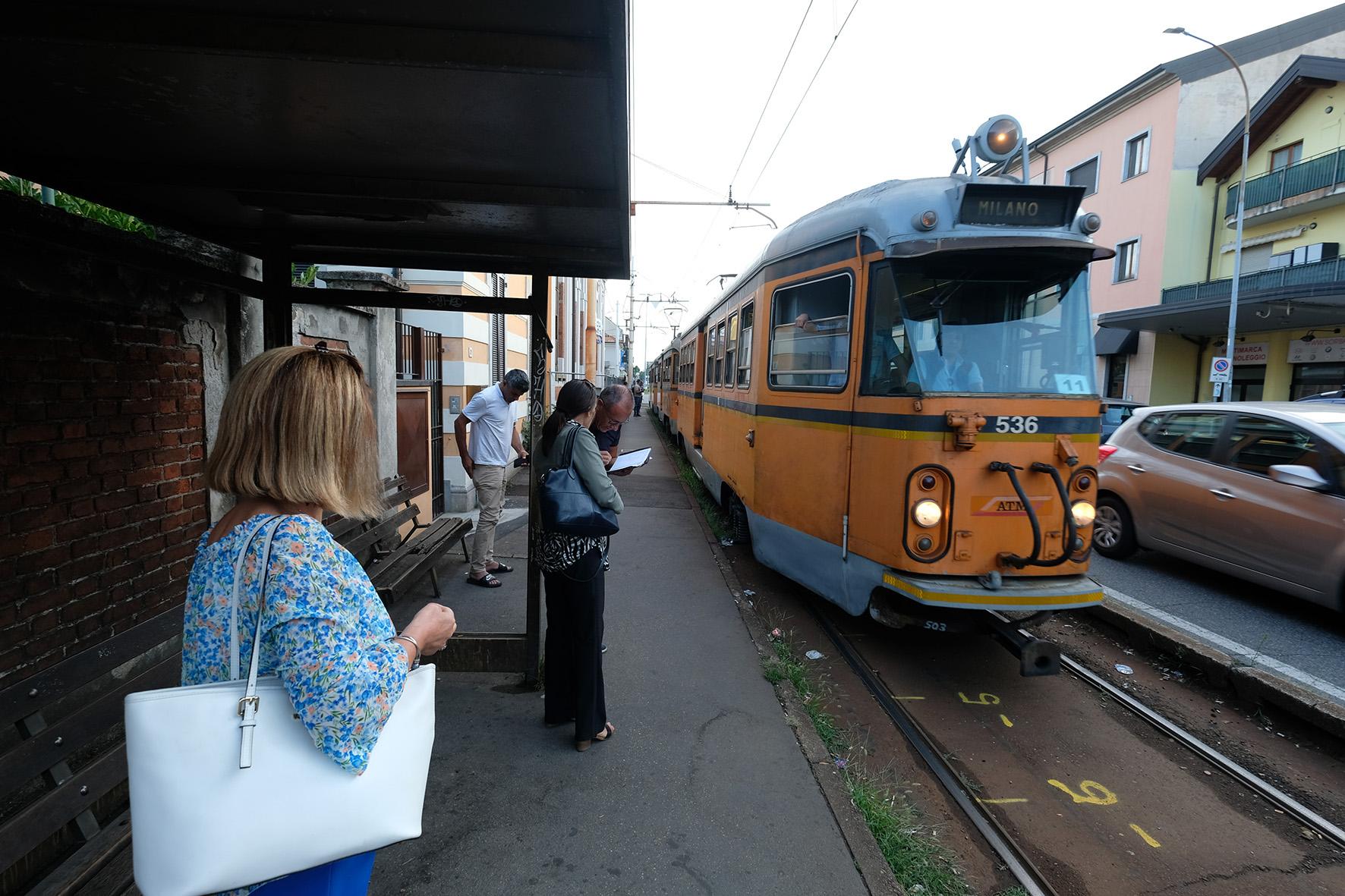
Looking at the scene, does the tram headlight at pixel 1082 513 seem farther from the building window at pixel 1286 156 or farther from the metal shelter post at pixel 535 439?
the building window at pixel 1286 156

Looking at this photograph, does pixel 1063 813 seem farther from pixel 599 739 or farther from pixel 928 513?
pixel 599 739

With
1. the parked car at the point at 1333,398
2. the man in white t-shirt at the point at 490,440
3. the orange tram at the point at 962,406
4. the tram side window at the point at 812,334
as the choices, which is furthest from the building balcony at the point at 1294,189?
the man in white t-shirt at the point at 490,440

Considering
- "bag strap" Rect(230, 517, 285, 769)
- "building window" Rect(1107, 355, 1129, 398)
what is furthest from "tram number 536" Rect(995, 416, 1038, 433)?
"building window" Rect(1107, 355, 1129, 398)

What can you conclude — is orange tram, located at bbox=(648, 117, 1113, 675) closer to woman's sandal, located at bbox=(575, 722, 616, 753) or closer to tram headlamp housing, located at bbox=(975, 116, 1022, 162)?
tram headlamp housing, located at bbox=(975, 116, 1022, 162)

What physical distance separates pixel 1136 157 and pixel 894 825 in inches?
1152

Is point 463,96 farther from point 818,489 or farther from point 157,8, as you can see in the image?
point 818,489

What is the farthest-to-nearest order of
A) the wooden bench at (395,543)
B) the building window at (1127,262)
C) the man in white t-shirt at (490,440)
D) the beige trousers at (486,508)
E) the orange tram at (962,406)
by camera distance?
the building window at (1127,262) → the beige trousers at (486,508) → the man in white t-shirt at (490,440) → the wooden bench at (395,543) → the orange tram at (962,406)

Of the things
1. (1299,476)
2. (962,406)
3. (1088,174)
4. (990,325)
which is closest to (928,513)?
(962,406)

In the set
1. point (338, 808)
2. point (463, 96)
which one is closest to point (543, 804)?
point (338, 808)

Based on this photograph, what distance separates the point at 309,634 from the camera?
51.2 inches

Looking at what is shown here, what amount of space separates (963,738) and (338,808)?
12.4 feet

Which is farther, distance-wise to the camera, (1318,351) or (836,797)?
(1318,351)

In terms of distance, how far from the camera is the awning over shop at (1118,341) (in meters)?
24.9

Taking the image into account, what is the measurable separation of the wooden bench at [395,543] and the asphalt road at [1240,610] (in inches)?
232
